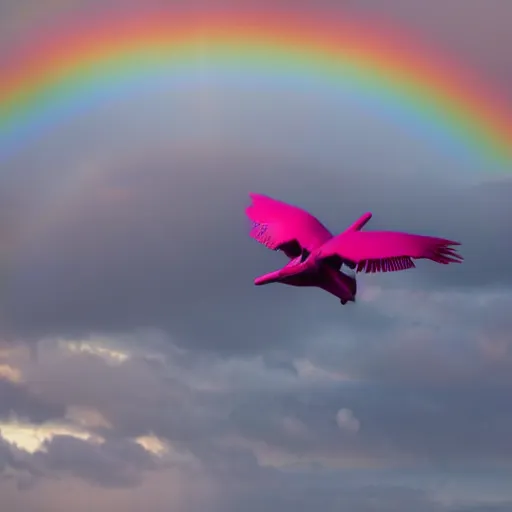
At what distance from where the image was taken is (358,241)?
64000 mm

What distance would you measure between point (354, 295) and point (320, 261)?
2.27 metres

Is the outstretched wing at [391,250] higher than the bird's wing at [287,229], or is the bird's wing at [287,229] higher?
the bird's wing at [287,229]

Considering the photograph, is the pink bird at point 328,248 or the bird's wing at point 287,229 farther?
the bird's wing at point 287,229

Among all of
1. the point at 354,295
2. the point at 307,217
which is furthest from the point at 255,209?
the point at 354,295

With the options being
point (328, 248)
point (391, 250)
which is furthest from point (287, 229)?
point (391, 250)

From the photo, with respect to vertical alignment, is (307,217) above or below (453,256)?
above

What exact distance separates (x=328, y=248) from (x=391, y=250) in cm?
380

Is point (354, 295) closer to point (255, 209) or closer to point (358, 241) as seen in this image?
point (358, 241)

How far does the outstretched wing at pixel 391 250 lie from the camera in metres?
62.3

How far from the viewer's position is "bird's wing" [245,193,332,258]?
67.2m

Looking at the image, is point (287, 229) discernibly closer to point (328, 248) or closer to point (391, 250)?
point (328, 248)

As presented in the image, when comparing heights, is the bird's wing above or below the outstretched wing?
above

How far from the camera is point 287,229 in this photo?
68375mm

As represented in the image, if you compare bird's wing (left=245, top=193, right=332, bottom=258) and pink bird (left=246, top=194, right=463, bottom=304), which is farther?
bird's wing (left=245, top=193, right=332, bottom=258)
